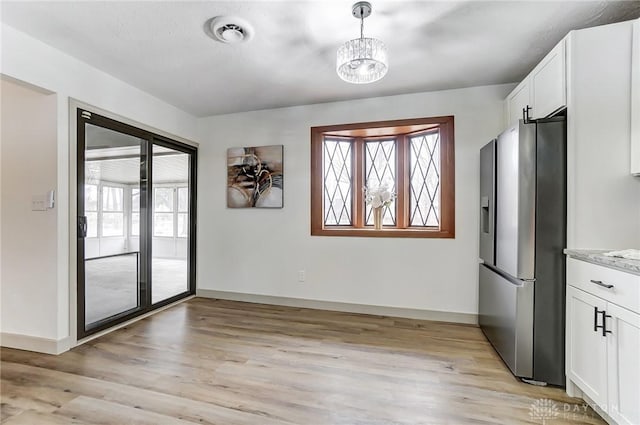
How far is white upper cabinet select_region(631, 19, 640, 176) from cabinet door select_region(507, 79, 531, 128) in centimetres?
71

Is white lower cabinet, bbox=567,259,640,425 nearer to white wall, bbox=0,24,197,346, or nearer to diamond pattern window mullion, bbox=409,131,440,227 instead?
diamond pattern window mullion, bbox=409,131,440,227

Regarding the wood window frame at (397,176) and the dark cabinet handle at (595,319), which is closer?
the dark cabinet handle at (595,319)

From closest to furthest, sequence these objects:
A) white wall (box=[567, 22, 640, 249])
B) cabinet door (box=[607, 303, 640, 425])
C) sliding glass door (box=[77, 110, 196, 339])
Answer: cabinet door (box=[607, 303, 640, 425])
white wall (box=[567, 22, 640, 249])
sliding glass door (box=[77, 110, 196, 339])

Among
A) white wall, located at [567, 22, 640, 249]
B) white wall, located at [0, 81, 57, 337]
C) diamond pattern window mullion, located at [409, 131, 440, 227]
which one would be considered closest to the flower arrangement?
diamond pattern window mullion, located at [409, 131, 440, 227]

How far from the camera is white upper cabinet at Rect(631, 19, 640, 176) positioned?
180cm

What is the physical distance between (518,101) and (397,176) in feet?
4.52

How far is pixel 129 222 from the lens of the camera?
332 cm

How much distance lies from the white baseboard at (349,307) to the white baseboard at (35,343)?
1.74 metres

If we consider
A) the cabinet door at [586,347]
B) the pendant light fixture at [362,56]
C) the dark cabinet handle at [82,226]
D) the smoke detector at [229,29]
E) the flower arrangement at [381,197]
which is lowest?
the cabinet door at [586,347]

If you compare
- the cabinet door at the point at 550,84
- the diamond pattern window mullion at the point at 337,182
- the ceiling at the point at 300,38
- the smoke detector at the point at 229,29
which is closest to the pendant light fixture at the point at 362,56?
the ceiling at the point at 300,38

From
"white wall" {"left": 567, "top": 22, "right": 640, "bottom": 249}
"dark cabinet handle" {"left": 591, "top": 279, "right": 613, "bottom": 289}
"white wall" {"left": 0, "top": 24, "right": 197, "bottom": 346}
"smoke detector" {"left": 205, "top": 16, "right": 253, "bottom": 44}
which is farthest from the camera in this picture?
"white wall" {"left": 0, "top": 24, "right": 197, "bottom": 346}

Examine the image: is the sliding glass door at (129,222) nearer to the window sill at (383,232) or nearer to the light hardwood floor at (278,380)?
the light hardwood floor at (278,380)

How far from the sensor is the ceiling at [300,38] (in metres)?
1.98

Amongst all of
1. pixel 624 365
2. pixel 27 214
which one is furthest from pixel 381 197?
pixel 27 214
